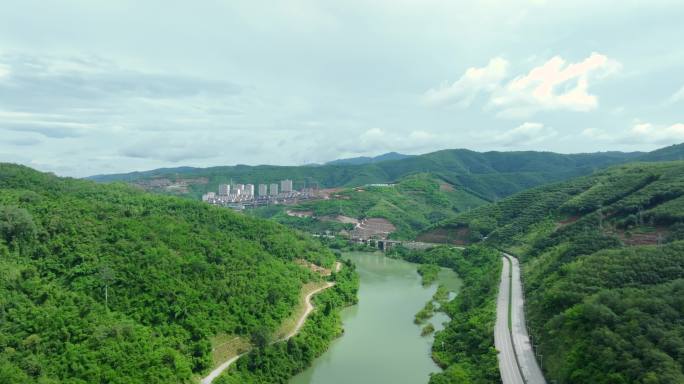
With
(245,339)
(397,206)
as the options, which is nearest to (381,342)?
(245,339)

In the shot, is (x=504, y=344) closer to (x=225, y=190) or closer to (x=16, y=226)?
(x=16, y=226)

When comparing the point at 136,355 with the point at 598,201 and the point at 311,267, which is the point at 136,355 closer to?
the point at 311,267

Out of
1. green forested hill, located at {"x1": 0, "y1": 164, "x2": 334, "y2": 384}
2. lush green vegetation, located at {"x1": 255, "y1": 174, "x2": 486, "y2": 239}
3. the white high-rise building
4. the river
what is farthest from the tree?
the white high-rise building

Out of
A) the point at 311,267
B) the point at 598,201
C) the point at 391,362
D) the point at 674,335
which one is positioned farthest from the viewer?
the point at 598,201

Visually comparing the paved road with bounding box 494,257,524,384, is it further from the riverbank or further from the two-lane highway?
the riverbank

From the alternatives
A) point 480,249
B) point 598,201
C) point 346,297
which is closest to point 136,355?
point 346,297

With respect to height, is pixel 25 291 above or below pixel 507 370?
above
